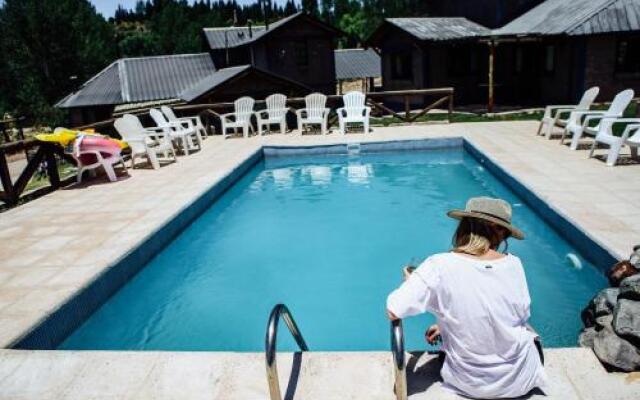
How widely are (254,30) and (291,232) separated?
26.7 m

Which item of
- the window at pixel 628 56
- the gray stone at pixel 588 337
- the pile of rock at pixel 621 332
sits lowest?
the gray stone at pixel 588 337

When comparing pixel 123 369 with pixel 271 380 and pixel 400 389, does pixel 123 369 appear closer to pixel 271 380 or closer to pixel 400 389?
pixel 271 380

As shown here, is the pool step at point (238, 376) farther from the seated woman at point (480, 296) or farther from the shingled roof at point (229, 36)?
the shingled roof at point (229, 36)

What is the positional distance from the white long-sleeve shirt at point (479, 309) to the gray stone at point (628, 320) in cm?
86

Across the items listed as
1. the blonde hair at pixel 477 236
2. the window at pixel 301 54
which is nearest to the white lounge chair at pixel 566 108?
the blonde hair at pixel 477 236

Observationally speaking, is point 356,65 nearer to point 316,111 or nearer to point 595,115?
point 316,111

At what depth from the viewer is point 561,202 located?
5988mm

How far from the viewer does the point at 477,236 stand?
2238 millimetres

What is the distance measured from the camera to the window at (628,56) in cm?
1628

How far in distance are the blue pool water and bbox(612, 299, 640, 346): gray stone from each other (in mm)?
1136

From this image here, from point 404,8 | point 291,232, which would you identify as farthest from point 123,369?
point 404,8

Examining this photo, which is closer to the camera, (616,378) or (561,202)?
(616,378)

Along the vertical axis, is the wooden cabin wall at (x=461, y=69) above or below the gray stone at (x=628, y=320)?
above

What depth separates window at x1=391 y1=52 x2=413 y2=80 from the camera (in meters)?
21.2
